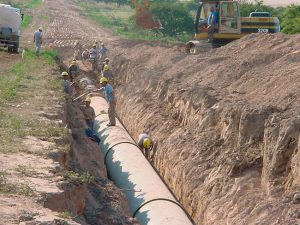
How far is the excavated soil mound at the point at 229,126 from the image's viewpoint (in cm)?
1195

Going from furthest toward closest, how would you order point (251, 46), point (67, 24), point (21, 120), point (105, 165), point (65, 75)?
point (67, 24) → point (251, 46) → point (65, 75) → point (105, 165) → point (21, 120)

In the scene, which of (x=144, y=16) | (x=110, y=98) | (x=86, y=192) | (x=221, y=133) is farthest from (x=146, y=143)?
(x=144, y=16)

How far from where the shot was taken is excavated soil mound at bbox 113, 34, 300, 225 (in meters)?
12.0

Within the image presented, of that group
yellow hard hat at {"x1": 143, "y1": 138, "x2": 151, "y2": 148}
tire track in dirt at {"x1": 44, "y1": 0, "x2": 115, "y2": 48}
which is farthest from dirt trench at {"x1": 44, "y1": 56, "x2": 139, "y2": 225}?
tire track in dirt at {"x1": 44, "y1": 0, "x2": 115, "y2": 48}

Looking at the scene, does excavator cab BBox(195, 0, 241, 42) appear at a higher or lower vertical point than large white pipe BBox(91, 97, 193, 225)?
higher

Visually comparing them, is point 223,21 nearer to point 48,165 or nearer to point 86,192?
point 86,192

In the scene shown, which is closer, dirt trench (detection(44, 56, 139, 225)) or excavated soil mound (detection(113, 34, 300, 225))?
dirt trench (detection(44, 56, 139, 225))

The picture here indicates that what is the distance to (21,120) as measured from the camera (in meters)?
14.4

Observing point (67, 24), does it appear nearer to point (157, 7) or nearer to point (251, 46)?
point (157, 7)

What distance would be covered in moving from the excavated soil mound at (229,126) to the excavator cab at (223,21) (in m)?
2.61

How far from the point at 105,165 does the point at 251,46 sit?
10763mm

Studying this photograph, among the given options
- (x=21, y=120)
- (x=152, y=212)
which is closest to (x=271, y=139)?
(x=152, y=212)

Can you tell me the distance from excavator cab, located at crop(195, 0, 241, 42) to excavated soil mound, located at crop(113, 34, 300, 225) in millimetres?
2606

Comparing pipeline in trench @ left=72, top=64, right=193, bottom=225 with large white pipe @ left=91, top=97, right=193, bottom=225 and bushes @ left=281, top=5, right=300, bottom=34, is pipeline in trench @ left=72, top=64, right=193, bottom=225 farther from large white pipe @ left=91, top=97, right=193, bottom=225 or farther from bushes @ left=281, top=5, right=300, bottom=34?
bushes @ left=281, top=5, right=300, bottom=34
